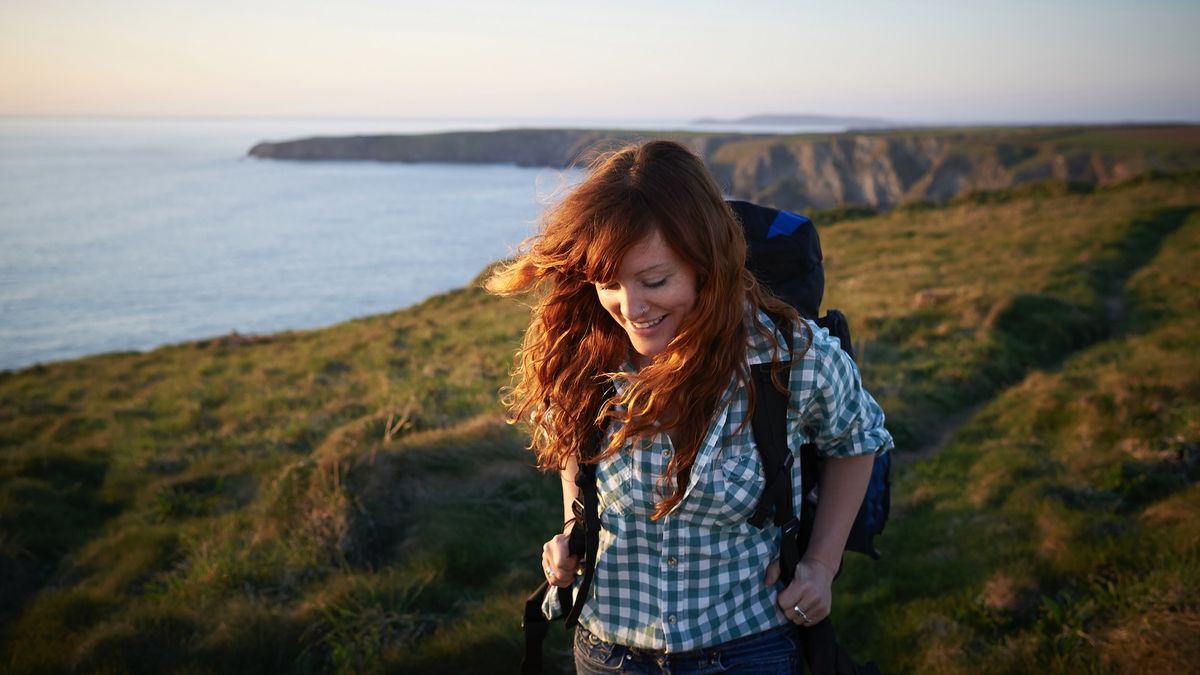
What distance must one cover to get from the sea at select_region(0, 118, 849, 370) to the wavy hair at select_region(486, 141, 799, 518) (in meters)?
0.33

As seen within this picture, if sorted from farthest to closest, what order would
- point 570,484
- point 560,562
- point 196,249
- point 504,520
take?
point 196,249
point 504,520
point 570,484
point 560,562

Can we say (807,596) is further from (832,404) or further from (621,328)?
(621,328)

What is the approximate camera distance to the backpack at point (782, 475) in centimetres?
191

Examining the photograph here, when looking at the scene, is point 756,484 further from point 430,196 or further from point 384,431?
point 430,196

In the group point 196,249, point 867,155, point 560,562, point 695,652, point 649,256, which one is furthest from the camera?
point 867,155

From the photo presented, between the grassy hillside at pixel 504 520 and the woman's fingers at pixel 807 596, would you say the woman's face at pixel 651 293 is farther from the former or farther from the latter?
the grassy hillside at pixel 504 520

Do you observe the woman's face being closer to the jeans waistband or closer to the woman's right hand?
the woman's right hand

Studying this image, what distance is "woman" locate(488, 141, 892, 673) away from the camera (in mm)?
1856

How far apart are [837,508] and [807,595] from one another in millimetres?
248

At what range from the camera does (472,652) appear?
160 inches

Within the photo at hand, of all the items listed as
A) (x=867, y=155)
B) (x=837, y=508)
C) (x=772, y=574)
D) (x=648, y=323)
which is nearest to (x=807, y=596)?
(x=772, y=574)

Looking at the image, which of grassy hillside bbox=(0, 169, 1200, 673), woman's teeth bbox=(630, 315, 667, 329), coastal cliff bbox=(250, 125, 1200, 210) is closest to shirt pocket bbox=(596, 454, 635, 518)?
woman's teeth bbox=(630, 315, 667, 329)

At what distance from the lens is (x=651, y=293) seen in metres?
1.90

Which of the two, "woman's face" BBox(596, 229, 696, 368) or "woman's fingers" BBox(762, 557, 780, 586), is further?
"woman's fingers" BBox(762, 557, 780, 586)
